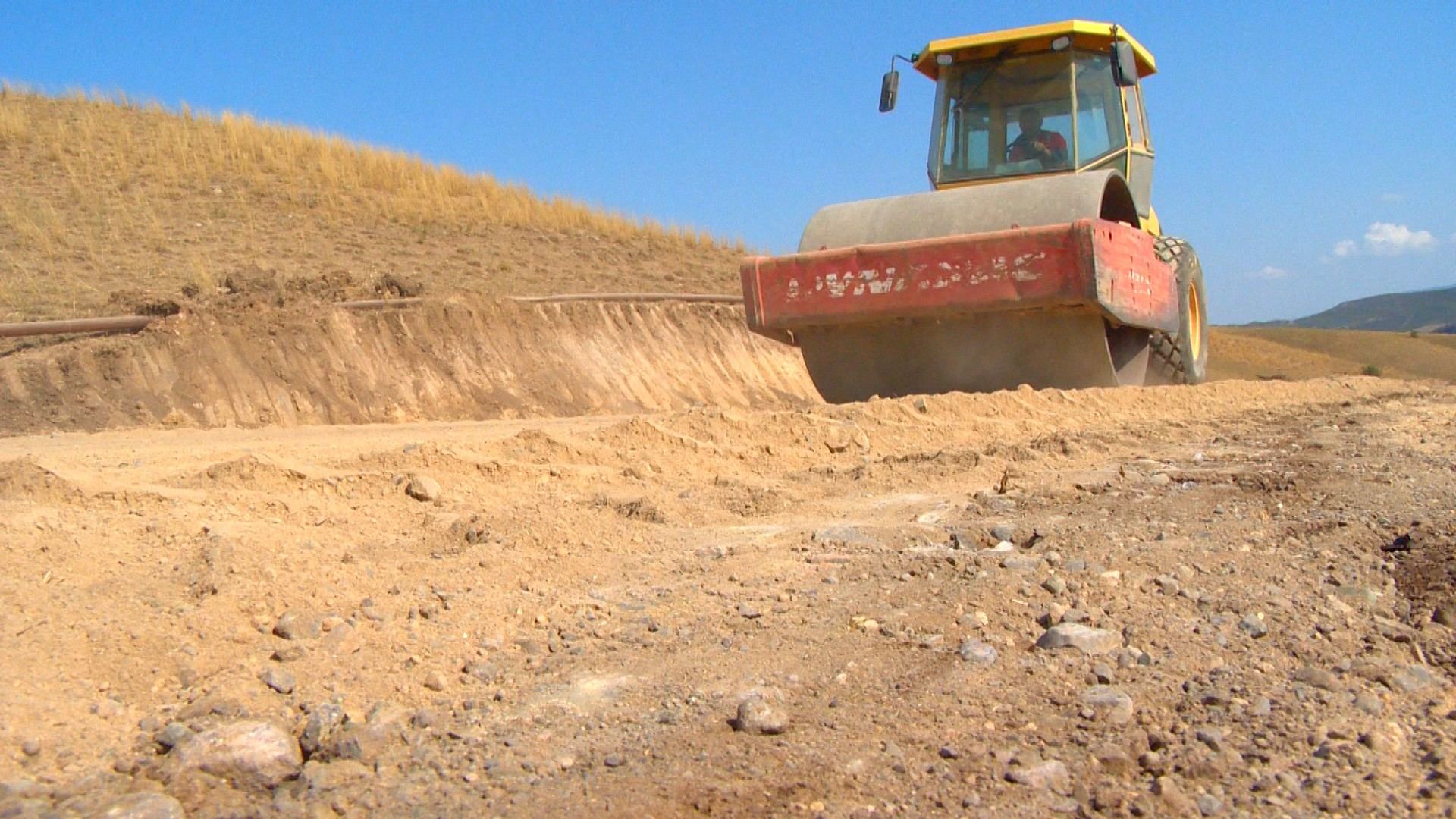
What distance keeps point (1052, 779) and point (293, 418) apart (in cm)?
863

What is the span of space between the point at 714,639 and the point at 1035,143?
667cm

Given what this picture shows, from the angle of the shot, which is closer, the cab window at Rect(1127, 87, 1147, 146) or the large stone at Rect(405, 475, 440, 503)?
the large stone at Rect(405, 475, 440, 503)

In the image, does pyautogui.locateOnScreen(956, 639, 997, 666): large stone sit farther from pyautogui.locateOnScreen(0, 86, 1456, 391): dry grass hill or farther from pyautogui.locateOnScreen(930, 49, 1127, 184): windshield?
pyautogui.locateOnScreen(0, 86, 1456, 391): dry grass hill

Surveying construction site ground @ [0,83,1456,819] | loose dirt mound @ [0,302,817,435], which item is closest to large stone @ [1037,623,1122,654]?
construction site ground @ [0,83,1456,819]

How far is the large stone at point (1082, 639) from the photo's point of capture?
2.82 m

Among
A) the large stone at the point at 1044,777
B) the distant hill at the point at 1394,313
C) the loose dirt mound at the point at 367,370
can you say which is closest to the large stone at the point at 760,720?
the large stone at the point at 1044,777

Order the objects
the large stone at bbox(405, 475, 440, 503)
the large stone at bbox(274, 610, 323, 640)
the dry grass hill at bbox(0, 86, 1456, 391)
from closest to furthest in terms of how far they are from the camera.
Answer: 1. the large stone at bbox(274, 610, 323, 640)
2. the large stone at bbox(405, 475, 440, 503)
3. the dry grass hill at bbox(0, 86, 1456, 391)

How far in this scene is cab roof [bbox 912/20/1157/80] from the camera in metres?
8.50

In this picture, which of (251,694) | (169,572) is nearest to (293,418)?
(169,572)

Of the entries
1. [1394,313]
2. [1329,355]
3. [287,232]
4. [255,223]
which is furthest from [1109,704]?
[1394,313]

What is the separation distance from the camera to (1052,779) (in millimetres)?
2199

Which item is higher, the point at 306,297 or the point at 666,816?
the point at 306,297

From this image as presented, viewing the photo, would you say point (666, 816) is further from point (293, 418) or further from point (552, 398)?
point (552, 398)

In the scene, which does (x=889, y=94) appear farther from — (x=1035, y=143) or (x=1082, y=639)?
(x=1082, y=639)
